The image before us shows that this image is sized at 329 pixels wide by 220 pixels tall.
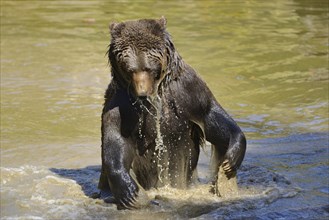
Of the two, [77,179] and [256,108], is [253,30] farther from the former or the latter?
[77,179]

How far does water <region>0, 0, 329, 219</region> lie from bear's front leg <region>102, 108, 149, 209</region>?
114mm

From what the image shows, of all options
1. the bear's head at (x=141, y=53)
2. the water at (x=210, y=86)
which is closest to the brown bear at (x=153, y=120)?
the bear's head at (x=141, y=53)

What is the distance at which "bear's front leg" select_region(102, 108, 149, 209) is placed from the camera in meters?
5.78

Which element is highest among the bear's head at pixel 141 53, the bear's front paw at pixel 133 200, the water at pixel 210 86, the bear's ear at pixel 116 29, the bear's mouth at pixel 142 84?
the bear's ear at pixel 116 29

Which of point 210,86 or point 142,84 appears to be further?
point 210,86

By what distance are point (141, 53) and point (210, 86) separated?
5.49 meters

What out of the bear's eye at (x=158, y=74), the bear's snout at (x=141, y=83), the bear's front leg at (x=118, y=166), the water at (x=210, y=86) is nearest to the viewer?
the bear's snout at (x=141, y=83)

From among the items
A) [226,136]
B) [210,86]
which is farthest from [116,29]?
[210,86]

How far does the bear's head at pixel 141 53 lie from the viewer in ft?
17.9

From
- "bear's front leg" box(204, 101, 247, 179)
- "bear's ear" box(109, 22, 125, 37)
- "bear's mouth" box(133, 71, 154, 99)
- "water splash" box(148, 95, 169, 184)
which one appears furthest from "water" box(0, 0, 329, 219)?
"bear's ear" box(109, 22, 125, 37)

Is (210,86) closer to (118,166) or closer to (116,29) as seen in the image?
(118,166)

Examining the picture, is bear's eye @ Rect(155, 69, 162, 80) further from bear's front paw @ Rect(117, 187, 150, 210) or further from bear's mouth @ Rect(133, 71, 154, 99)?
bear's front paw @ Rect(117, 187, 150, 210)

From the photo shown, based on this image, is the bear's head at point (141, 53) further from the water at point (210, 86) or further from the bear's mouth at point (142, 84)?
the water at point (210, 86)

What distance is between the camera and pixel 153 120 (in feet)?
19.7
